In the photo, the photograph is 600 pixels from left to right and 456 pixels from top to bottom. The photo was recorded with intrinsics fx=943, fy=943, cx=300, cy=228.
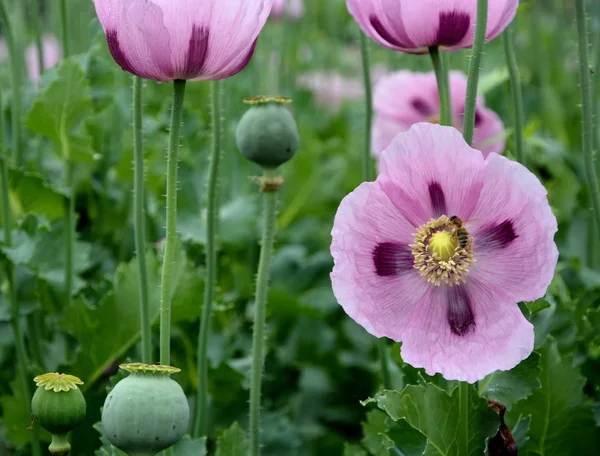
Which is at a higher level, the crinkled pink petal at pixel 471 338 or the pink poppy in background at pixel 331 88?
the pink poppy in background at pixel 331 88

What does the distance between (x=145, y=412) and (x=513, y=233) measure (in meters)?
0.32

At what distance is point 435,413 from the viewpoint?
0.82m

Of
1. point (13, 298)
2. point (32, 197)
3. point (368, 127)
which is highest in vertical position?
point (368, 127)

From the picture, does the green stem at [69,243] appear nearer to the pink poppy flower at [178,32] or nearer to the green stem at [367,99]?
the green stem at [367,99]

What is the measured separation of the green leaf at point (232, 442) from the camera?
3.18 ft

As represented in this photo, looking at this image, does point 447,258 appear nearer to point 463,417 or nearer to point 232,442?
point 463,417

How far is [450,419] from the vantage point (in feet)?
2.71

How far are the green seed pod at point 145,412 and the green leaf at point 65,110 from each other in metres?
0.63

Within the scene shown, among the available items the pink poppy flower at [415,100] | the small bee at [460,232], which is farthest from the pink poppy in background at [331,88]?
the small bee at [460,232]

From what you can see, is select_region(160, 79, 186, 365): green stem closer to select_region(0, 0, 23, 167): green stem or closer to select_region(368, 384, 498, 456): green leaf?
select_region(368, 384, 498, 456): green leaf

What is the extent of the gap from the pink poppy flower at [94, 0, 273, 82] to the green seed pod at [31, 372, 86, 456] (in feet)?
0.83

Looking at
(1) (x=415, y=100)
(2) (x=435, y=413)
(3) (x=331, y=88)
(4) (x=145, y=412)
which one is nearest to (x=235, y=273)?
(1) (x=415, y=100)

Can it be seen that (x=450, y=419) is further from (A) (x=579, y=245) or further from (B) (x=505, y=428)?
(A) (x=579, y=245)

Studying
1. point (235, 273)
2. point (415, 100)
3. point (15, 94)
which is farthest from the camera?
point (235, 273)
